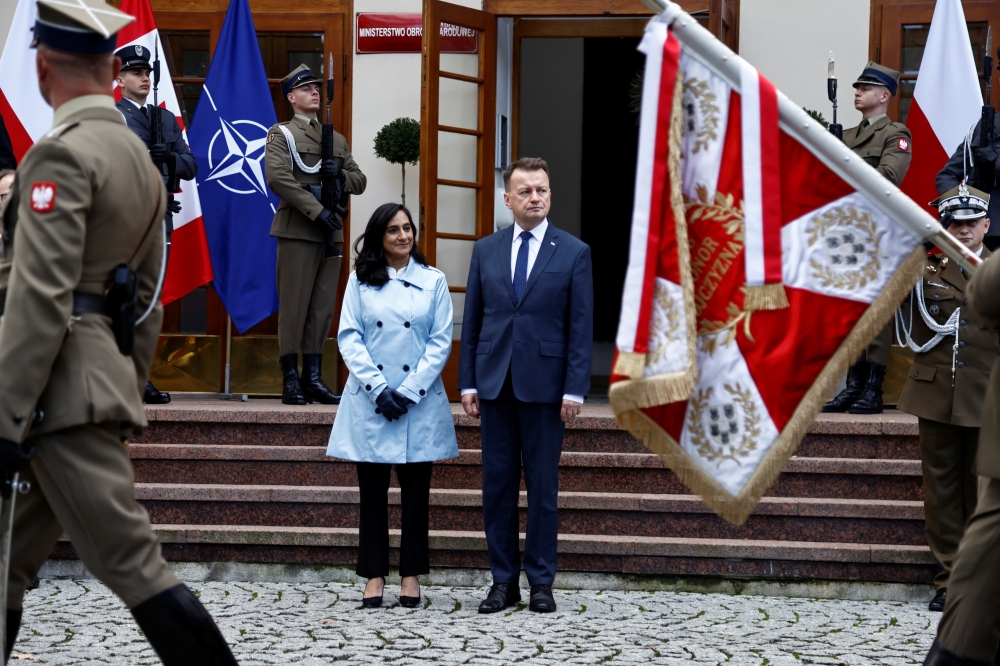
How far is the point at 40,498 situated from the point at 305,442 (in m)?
3.84

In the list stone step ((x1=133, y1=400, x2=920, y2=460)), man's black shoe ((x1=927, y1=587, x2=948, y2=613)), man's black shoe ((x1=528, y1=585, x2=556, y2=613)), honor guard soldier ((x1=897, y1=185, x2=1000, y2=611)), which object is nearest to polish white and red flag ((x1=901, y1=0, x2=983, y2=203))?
stone step ((x1=133, y1=400, x2=920, y2=460))

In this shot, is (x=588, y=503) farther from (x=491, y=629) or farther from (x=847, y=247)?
(x=847, y=247)

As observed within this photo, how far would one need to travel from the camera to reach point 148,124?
7.97 metres

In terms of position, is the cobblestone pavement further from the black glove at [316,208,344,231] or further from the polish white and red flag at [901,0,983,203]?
the polish white and red flag at [901,0,983,203]

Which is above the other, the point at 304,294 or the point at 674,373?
the point at 304,294

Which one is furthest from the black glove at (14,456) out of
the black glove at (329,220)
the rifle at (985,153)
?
the rifle at (985,153)

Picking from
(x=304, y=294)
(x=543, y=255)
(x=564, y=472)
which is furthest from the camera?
(x=304, y=294)

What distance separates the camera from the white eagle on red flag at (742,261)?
132 inches

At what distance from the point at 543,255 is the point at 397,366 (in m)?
0.87

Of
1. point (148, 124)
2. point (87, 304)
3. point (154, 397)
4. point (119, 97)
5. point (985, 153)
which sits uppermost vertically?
point (119, 97)

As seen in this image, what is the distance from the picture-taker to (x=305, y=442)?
7.20 meters

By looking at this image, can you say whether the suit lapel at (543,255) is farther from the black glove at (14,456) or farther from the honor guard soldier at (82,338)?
the black glove at (14,456)

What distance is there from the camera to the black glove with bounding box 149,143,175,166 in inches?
303

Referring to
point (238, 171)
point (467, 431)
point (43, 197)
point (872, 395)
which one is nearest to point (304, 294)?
point (238, 171)
